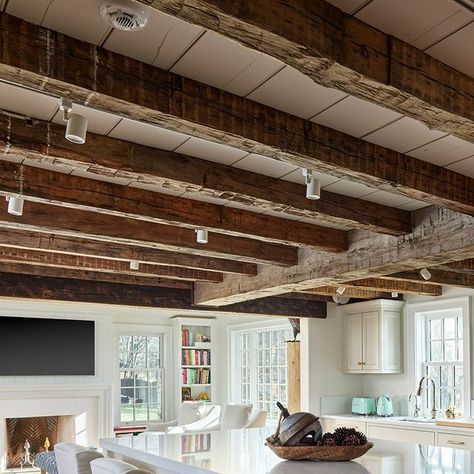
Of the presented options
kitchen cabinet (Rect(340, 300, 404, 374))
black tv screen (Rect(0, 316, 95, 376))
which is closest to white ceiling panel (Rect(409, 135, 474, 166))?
kitchen cabinet (Rect(340, 300, 404, 374))

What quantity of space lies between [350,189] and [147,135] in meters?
1.37

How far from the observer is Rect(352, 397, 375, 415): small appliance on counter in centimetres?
798

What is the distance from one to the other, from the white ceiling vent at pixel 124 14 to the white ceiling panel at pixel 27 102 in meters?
0.74

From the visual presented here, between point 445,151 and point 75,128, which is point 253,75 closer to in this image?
point 75,128

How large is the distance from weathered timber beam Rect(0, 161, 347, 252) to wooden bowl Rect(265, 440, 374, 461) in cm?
136

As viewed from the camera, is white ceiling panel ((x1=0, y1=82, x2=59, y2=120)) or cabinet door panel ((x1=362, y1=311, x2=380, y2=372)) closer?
white ceiling panel ((x1=0, y1=82, x2=59, y2=120))

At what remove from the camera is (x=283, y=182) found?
3678 millimetres

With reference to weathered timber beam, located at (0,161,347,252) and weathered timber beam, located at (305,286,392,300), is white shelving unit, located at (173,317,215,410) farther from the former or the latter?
weathered timber beam, located at (0,161,347,252)

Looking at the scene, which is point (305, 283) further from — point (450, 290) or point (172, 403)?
point (172, 403)

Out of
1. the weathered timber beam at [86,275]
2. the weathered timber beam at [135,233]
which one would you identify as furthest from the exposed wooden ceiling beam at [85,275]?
the weathered timber beam at [135,233]

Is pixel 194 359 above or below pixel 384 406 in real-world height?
above

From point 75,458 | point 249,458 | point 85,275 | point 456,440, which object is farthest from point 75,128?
point 456,440

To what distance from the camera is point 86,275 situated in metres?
6.37

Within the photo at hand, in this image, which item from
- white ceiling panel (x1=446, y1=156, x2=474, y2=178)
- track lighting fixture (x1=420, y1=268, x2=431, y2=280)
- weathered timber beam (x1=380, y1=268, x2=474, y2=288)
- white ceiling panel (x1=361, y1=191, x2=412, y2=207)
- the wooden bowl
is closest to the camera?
white ceiling panel (x1=446, y1=156, x2=474, y2=178)
